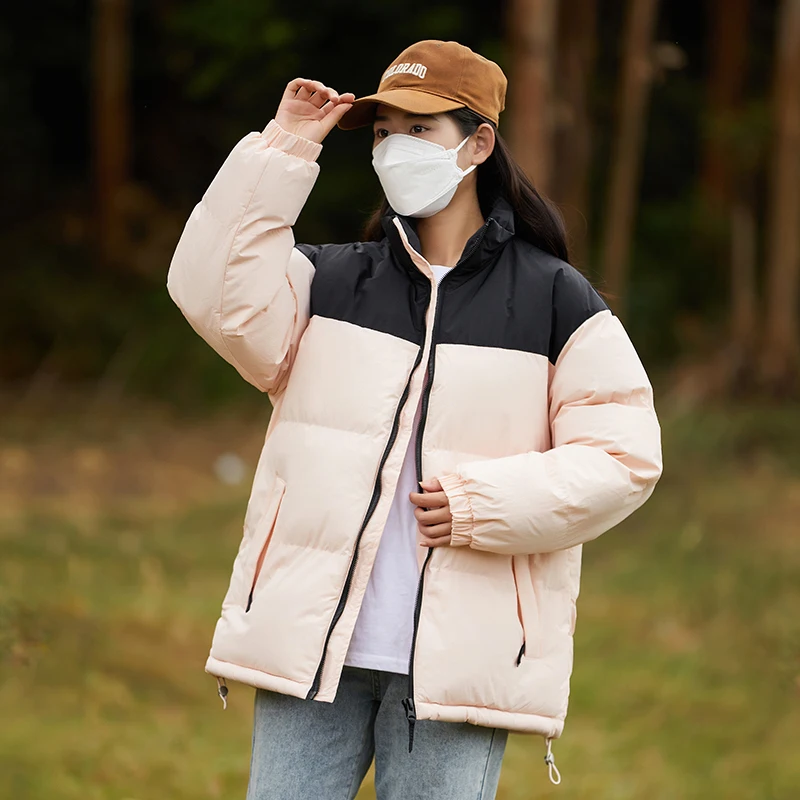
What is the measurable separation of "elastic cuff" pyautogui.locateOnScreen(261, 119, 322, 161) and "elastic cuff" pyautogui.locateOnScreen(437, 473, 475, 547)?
70 cm

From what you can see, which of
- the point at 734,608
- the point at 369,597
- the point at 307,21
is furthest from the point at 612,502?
the point at 307,21

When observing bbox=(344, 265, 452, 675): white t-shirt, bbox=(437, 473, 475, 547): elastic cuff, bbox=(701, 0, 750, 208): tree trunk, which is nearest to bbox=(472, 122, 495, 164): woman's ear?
bbox=(344, 265, 452, 675): white t-shirt

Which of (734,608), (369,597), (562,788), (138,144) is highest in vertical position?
(369,597)

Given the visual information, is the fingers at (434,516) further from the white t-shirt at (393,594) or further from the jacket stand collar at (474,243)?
the jacket stand collar at (474,243)

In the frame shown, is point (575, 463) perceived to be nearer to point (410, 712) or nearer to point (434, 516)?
point (434, 516)

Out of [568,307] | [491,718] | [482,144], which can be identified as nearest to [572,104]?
[482,144]

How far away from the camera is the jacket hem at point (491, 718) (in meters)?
2.51

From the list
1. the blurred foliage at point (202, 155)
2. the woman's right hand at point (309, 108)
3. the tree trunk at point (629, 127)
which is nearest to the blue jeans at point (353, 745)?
the woman's right hand at point (309, 108)

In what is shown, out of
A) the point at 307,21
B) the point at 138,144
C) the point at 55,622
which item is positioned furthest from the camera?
the point at 138,144

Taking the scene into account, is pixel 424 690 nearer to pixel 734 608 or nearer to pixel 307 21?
pixel 734 608

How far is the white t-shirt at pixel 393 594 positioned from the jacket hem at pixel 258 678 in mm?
117

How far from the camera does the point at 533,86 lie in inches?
373

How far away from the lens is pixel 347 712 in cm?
263

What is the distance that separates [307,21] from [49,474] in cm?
671
